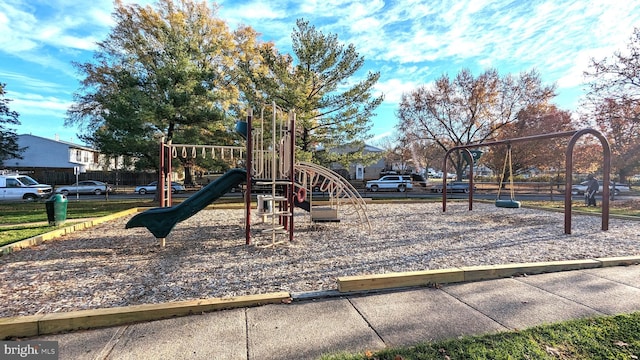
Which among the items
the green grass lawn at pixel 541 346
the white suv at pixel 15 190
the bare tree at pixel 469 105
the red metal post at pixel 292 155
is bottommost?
the green grass lawn at pixel 541 346

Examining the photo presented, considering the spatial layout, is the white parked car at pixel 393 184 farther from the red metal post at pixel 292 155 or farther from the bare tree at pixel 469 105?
the red metal post at pixel 292 155

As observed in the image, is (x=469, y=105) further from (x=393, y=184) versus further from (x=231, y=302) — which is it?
(x=231, y=302)

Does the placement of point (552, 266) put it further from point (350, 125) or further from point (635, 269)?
point (350, 125)

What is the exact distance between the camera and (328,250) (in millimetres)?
5945

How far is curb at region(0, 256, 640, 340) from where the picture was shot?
2.91 meters

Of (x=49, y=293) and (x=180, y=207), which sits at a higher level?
(x=180, y=207)

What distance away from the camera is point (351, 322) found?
3.01 m

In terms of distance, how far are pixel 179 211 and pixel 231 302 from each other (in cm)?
339

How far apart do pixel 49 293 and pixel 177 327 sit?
211cm

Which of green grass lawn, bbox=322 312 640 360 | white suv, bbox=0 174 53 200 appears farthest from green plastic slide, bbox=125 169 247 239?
white suv, bbox=0 174 53 200

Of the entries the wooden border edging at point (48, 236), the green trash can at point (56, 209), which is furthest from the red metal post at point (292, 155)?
the green trash can at point (56, 209)

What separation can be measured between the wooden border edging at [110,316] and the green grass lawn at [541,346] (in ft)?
4.70

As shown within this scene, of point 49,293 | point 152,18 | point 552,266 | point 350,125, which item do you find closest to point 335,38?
point 350,125

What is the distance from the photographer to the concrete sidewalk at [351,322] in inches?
102
